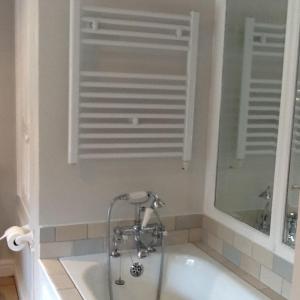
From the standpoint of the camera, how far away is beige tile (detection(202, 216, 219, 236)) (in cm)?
250

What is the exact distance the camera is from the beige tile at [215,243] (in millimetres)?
2463

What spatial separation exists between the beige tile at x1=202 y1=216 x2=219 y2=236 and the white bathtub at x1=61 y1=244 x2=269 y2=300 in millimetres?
133

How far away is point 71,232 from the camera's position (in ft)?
7.70

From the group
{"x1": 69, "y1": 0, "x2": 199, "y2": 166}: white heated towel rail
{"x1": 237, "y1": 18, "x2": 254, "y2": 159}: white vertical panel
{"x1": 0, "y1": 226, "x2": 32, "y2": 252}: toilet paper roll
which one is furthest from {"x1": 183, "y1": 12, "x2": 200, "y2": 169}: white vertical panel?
Result: {"x1": 0, "y1": 226, "x2": 32, "y2": 252}: toilet paper roll

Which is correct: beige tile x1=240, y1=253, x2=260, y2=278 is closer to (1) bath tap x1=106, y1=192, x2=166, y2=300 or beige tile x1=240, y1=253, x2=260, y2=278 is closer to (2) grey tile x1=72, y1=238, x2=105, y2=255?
(1) bath tap x1=106, y1=192, x2=166, y2=300

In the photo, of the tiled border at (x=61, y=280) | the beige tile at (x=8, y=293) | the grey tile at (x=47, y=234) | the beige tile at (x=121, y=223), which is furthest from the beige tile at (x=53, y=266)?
the beige tile at (x=8, y=293)

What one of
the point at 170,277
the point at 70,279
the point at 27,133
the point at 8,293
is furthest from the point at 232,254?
the point at 8,293

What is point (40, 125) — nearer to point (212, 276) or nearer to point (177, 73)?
point (177, 73)

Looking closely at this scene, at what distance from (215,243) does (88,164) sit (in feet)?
2.68

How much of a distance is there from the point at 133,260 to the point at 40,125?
846 millimetres

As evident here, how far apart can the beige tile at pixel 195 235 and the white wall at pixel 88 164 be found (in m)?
0.12

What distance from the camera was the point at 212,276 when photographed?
7.48 ft

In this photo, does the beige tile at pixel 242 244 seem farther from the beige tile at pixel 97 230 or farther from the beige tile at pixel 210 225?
the beige tile at pixel 97 230

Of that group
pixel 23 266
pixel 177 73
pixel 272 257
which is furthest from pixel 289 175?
pixel 23 266
